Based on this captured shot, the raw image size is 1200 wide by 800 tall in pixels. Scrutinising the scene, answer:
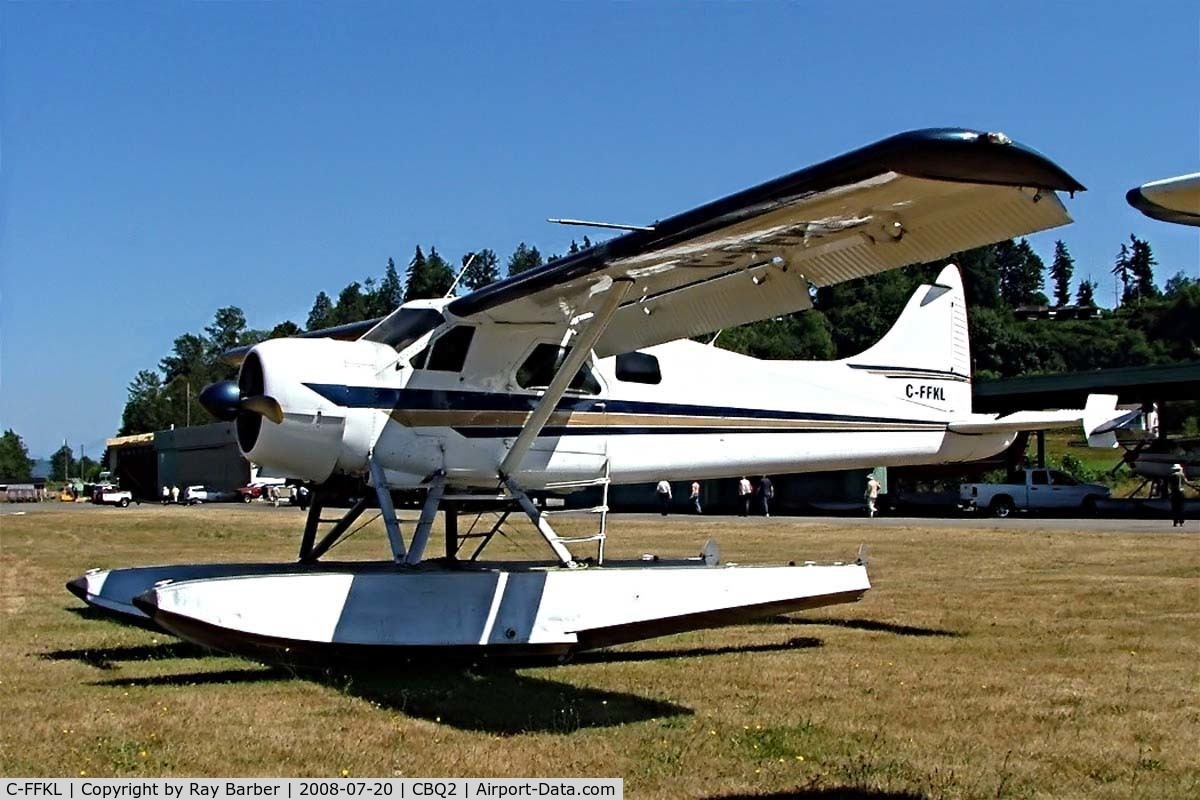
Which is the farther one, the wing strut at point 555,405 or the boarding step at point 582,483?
the boarding step at point 582,483

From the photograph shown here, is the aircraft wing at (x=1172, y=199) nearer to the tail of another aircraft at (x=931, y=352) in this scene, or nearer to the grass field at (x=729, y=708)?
the grass field at (x=729, y=708)

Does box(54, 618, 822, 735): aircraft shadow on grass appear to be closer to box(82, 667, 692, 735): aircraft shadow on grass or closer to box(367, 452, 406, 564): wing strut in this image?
box(82, 667, 692, 735): aircraft shadow on grass

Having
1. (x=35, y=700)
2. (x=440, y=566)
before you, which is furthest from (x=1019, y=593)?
(x=35, y=700)

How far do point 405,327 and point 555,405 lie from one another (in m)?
1.41

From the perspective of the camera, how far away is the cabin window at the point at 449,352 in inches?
371

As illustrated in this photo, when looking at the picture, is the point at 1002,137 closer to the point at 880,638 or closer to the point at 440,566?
the point at 880,638

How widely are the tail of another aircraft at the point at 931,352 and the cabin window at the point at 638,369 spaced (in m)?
2.29

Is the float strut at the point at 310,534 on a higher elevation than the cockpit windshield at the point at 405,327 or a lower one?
lower

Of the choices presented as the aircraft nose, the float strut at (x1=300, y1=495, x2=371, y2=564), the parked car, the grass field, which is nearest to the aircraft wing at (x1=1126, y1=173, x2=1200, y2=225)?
the grass field

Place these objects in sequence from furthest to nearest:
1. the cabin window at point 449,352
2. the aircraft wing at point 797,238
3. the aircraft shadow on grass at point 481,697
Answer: the cabin window at point 449,352, the aircraft shadow on grass at point 481,697, the aircraft wing at point 797,238


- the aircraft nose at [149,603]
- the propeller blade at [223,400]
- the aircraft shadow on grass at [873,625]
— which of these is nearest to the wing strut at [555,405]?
the propeller blade at [223,400]

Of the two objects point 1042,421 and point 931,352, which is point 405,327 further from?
point 1042,421

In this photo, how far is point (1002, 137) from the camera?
516 centimetres

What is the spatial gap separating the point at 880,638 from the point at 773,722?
3.48 m
